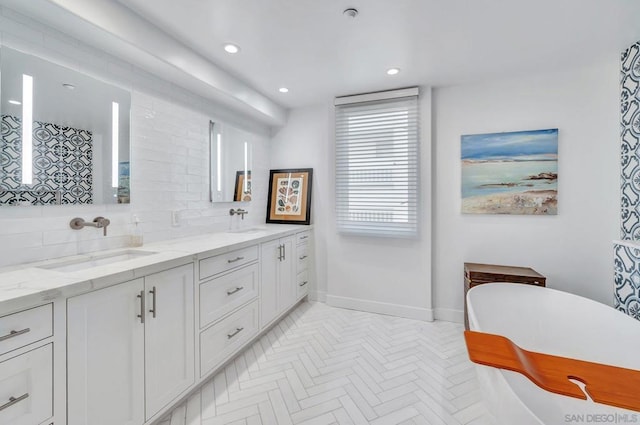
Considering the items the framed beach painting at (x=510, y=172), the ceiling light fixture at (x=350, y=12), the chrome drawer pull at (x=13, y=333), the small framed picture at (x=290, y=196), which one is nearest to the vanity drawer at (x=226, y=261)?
the chrome drawer pull at (x=13, y=333)

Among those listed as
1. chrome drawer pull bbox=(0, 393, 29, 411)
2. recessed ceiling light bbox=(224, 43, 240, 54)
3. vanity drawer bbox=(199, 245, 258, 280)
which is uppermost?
recessed ceiling light bbox=(224, 43, 240, 54)

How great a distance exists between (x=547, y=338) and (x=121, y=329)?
2.70 meters

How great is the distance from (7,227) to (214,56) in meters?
1.79

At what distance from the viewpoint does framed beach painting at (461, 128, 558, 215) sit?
2666 millimetres

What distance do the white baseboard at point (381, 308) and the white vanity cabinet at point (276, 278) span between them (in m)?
0.57

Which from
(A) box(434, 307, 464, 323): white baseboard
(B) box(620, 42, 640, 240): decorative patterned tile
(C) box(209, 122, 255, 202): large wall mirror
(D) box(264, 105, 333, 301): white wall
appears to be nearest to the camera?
(B) box(620, 42, 640, 240): decorative patterned tile

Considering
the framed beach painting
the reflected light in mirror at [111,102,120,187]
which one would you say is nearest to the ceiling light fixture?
the reflected light in mirror at [111,102,120,187]

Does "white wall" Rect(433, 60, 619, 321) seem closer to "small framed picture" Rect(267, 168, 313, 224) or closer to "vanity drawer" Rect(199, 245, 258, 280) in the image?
"small framed picture" Rect(267, 168, 313, 224)

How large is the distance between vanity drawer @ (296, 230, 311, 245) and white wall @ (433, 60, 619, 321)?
1.52m

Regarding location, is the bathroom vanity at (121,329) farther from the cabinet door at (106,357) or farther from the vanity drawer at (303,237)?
the vanity drawer at (303,237)

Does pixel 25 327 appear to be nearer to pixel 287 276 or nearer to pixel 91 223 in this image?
pixel 91 223

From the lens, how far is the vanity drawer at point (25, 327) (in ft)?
3.17

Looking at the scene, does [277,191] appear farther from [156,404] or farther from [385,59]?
[156,404]
